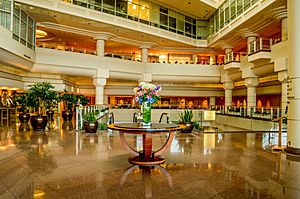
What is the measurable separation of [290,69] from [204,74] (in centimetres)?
1768

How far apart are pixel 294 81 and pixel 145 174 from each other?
551 cm

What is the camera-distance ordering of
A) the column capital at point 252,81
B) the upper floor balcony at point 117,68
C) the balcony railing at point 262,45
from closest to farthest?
the balcony railing at point 262,45, the upper floor balcony at point 117,68, the column capital at point 252,81

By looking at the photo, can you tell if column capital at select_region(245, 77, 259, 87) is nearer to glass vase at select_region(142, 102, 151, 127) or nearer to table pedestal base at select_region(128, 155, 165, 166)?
glass vase at select_region(142, 102, 151, 127)

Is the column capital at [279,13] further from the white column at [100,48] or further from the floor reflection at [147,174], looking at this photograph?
the floor reflection at [147,174]

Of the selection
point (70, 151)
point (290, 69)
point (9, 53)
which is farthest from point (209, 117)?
point (9, 53)

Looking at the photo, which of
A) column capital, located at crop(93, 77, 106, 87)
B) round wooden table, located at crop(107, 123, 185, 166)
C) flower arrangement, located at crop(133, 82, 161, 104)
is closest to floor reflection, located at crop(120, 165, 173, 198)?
round wooden table, located at crop(107, 123, 185, 166)

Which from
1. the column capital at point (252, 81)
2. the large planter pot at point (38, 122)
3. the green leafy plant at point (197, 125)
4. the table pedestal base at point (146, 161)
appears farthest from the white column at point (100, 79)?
the table pedestal base at point (146, 161)

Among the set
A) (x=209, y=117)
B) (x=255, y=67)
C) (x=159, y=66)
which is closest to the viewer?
(x=209, y=117)

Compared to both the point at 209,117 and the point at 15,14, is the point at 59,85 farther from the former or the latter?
the point at 209,117

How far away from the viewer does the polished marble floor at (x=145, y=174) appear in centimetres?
402

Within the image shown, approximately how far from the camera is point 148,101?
20.7 ft

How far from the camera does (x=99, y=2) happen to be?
19.3 metres

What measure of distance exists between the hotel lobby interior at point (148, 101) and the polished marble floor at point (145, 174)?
3 centimetres

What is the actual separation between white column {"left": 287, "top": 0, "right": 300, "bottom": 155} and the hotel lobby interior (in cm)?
3
